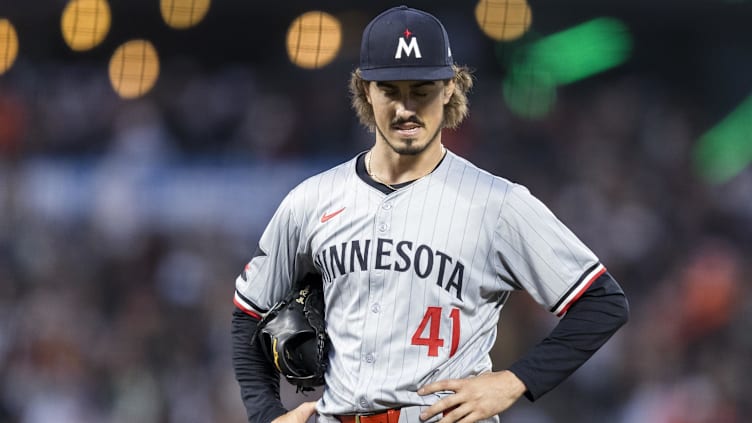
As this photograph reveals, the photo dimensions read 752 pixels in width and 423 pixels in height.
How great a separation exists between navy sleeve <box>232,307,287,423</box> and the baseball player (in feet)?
0.36

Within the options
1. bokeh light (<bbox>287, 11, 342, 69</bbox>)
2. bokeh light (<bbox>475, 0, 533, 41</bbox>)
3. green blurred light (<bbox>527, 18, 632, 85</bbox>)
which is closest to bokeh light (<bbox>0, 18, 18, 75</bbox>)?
bokeh light (<bbox>287, 11, 342, 69</bbox>)

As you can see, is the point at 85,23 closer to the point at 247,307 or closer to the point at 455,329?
the point at 247,307

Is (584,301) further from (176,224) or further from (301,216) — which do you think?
(176,224)

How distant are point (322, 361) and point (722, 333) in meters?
4.71

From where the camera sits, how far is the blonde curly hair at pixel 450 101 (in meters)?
2.64

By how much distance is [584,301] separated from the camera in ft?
8.02

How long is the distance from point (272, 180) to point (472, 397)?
5.31 metres

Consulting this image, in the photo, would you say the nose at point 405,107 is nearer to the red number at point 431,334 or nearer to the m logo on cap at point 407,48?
the m logo on cap at point 407,48

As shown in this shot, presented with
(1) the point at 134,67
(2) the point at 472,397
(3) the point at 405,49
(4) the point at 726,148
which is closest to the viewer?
(2) the point at 472,397

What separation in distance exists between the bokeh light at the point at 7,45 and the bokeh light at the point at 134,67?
0.65m

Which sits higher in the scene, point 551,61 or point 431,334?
point 551,61

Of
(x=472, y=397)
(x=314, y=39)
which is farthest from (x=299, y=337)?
(x=314, y=39)

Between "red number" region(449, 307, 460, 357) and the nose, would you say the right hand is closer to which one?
"red number" region(449, 307, 460, 357)

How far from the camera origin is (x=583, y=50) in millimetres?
7910
